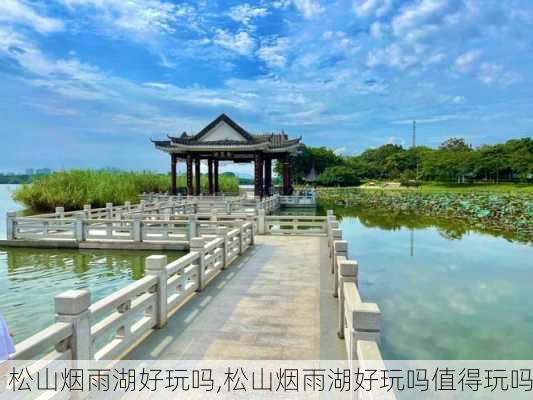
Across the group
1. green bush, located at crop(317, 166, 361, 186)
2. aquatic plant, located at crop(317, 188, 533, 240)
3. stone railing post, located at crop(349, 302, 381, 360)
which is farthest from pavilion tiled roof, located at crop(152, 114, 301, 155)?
green bush, located at crop(317, 166, 361, 186)

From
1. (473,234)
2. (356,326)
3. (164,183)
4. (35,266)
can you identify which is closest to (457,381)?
(356,326)

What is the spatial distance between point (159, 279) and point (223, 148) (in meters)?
20.5

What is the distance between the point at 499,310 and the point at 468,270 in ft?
10.8

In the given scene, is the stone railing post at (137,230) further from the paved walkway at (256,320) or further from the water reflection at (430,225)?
the water reflection at (430,225)

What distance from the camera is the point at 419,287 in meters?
8.94

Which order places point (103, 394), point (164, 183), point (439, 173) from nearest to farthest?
point (103, 394)
point (164, 183)
point (439, 173)

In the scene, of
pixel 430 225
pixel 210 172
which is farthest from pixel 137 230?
pixel 210 172

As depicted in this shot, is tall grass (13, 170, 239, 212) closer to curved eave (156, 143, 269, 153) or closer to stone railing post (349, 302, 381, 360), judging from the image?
curved eave (156, 143, 269, 153)

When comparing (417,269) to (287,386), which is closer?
(287,386)

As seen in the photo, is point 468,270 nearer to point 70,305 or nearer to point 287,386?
point 287,386

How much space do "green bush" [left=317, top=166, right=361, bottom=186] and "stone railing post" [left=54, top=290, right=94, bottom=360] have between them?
62.3m

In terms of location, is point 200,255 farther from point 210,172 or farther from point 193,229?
point 210,172

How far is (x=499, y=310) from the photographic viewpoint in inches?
294

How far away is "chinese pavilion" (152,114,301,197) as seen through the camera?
24.9 meters
